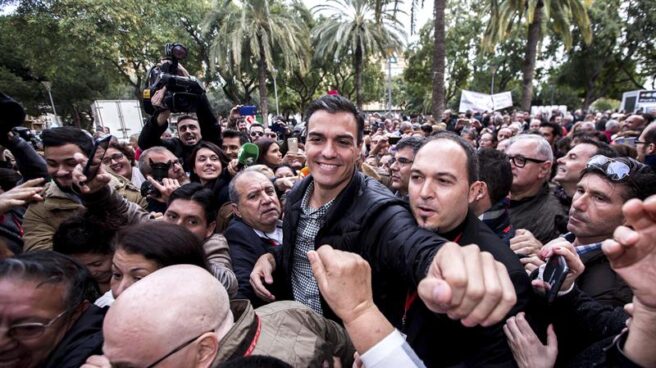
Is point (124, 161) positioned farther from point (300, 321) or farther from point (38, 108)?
point (38, 108)

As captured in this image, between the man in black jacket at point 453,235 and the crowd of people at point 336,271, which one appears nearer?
the crowd of people at point 336,271

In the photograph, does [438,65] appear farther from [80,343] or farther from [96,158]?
[80,343]

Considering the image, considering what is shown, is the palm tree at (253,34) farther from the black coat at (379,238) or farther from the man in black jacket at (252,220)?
the black coat at (379,238)

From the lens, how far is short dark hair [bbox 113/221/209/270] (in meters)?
1.85

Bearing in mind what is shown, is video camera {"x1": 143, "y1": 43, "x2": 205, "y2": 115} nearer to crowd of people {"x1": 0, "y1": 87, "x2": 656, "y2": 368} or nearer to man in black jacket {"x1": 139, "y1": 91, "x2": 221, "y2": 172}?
man in black jacket {"x1": 139, "y1": 91, "x2": 221, "y2": 172}

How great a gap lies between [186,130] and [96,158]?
188 centimetres

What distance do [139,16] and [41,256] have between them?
17.2 metres

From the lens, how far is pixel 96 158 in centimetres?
254

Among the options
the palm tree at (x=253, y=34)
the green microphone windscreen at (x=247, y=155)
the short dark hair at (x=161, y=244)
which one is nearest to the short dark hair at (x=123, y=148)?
the green microphone windscreen at (x=247, y=155)

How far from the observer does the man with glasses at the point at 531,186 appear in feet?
10.6

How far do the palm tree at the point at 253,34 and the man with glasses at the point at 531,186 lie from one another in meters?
16.1

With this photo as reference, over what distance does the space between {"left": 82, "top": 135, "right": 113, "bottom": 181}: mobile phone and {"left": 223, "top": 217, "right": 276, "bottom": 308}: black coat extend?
40.4 inches

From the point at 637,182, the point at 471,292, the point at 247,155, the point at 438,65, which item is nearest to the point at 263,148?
the point at 247,155

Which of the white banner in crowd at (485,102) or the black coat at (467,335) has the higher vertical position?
the white banner in crowd at (485,102)
